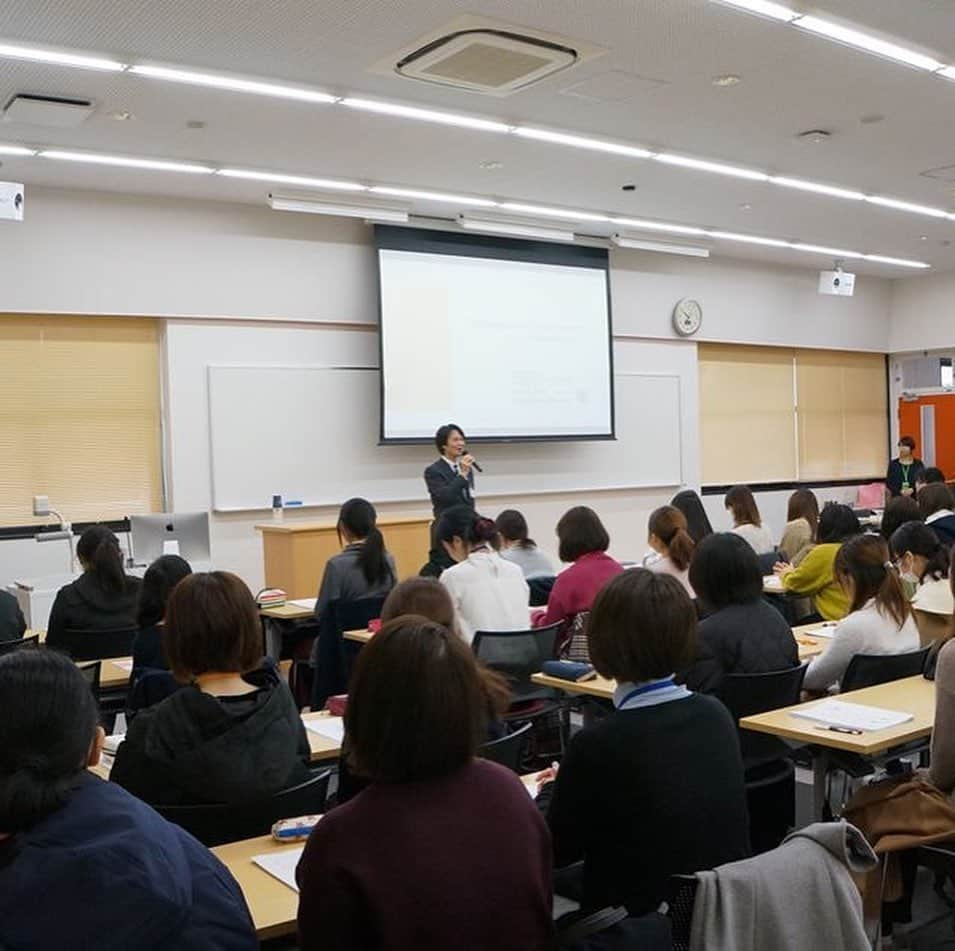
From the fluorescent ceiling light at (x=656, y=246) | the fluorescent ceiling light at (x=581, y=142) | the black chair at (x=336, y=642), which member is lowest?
the black chair at (x=336, y=642)

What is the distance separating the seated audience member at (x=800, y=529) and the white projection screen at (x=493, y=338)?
3.12 metres

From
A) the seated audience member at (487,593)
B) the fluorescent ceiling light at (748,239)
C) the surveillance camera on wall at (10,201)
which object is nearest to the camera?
the seated audience member at (487,593)

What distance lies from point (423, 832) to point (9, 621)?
3487 millimetres

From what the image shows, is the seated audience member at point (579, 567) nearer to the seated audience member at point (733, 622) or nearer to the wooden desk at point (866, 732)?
the seated audience member at point (733, 622)

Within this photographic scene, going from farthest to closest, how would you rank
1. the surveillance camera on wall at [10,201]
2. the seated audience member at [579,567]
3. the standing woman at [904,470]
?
1. the standing woman at [904,470]
2. the surveillance camera on wall at [10,201]
3. the seated audience member at [579,567]

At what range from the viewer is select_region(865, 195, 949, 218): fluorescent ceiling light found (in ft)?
30.2

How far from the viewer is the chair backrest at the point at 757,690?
350 cm

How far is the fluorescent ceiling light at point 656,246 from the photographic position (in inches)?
400

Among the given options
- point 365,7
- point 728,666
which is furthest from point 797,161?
point 728,666

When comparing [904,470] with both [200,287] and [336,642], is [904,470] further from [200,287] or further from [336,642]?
[336,642]

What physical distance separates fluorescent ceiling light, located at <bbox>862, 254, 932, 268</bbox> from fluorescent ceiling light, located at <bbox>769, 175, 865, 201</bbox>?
115 inches

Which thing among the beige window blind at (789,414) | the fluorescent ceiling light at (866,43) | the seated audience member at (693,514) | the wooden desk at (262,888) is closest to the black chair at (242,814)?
the wooden desk at (262,888)

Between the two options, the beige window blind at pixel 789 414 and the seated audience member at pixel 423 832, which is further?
the beige window blind at pixel 789 414

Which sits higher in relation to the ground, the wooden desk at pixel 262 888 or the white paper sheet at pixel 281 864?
the white paper sheet at pixel 281 864
